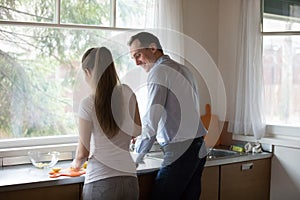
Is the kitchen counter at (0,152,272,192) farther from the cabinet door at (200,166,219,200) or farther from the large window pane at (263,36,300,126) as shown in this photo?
the large window pane at (263,36,300,126)

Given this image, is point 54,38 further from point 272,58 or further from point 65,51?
point 272,58

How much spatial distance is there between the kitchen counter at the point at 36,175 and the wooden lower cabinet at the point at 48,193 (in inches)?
1.0

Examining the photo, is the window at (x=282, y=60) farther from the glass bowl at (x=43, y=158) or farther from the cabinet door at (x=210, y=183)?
the glass bowl at (x=43, y=158)

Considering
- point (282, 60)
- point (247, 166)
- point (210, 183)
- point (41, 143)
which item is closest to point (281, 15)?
point (282, 60)

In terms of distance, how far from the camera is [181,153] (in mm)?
2816

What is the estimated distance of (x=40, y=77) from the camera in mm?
3203

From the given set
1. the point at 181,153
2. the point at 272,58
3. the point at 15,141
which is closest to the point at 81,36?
the point at 15,141

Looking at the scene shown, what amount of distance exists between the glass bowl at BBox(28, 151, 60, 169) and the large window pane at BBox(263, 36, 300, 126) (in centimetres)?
164

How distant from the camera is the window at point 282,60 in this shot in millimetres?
3592

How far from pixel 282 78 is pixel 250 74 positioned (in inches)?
9.3

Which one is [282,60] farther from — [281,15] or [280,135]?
[280,135]

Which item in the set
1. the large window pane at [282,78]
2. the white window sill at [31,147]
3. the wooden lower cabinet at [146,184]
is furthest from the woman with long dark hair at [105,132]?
the large window pane at [282,78]

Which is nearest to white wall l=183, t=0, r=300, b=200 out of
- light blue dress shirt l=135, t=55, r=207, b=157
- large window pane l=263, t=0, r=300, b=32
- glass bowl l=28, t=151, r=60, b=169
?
large window pane l=263, t=0, r=300, b=32

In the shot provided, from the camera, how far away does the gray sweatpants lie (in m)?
2.42
